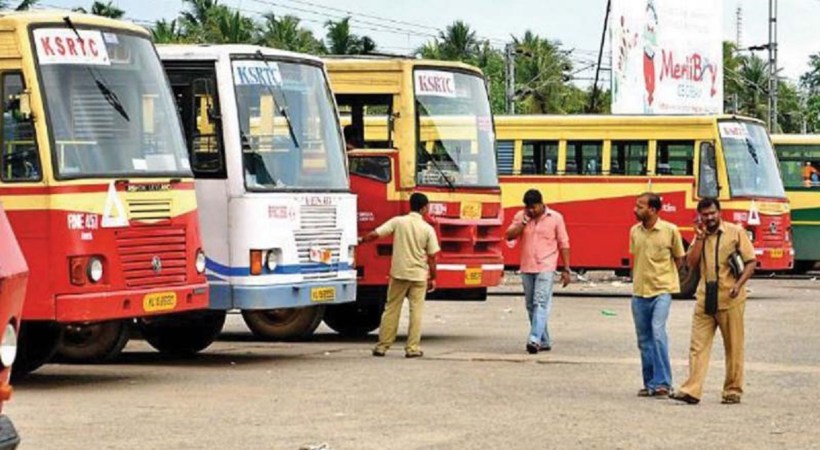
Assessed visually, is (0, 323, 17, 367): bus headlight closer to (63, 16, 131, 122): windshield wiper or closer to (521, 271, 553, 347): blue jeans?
(63, 16, 131, 122): windshield wiper

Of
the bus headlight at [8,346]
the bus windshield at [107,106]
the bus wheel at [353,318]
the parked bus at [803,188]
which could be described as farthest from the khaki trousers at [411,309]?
the parked bus at [803,188]

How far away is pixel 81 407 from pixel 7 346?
8082mm

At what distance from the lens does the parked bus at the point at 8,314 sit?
734 centimetres

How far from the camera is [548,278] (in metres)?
22.0

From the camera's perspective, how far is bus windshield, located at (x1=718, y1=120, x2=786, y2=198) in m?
34.8

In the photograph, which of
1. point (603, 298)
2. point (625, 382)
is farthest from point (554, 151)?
point (625, 382)

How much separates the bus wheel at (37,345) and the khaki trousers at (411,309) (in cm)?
449

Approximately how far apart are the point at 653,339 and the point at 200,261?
4083 millimetres

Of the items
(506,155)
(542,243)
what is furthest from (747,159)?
(542,243)

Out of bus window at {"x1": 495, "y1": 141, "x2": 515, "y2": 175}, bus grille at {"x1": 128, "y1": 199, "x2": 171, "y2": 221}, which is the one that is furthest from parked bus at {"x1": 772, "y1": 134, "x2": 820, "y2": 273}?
bus grille at {"x1": 128, "y1": 199, "x2": 171, "y2": 221}

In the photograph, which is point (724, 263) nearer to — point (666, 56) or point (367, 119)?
point (367, 119)

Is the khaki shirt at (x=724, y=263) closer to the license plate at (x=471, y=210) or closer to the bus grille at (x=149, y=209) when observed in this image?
the bus grille at (x=149, y=209)

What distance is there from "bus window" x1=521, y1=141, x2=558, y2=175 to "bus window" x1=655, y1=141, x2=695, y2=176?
1936mm

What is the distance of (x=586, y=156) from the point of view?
118ft
